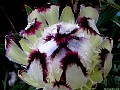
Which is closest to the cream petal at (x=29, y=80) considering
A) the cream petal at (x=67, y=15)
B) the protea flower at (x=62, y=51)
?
the protea flower at (x=62, y=51)

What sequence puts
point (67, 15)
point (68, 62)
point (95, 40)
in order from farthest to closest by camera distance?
point (67, 15) < point (95, 40) < point (68, 62)

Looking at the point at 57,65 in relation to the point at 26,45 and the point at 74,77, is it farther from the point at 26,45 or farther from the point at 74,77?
the point at 26,45

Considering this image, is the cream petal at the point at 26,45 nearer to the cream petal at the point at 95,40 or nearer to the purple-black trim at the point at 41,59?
the purple-black trim at the point at 41,59

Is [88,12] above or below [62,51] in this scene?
above

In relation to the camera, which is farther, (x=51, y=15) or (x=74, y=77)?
(x=51, y=15)

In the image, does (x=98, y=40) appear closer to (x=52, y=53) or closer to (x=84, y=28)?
(x=84, y=28)

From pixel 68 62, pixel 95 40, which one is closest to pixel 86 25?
pixel 95 40
